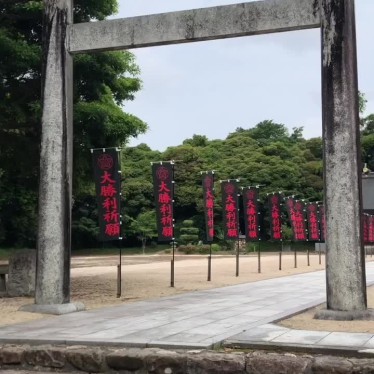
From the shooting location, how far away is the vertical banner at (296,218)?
2624 centimetres

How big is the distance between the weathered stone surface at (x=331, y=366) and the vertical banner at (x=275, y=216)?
1872cm

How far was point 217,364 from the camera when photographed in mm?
5773

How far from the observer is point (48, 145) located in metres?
10.1

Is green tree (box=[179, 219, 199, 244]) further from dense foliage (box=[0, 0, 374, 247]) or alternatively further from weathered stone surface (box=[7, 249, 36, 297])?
weathered stone surface (box=[7, 249, 36, 297])

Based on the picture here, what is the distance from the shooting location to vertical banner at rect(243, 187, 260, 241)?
2189cm

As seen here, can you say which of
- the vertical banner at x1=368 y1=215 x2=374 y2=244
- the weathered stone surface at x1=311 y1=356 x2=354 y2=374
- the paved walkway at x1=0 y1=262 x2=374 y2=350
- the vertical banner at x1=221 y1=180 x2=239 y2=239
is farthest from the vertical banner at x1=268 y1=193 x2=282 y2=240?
the weathered stone surface at x1=311 y1=356 x2=354 y2=374

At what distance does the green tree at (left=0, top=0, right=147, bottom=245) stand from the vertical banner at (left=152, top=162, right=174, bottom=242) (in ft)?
3.92

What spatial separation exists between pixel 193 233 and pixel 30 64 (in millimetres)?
33574

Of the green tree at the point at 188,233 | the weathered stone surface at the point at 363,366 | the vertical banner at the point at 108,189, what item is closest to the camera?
the weathered stone surface at the point at 363,366

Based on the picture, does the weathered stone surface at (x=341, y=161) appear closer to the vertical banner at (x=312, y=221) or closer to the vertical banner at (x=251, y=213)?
the vertical banner at (x=251, y=213)

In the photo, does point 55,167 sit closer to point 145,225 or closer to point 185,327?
point 185,327

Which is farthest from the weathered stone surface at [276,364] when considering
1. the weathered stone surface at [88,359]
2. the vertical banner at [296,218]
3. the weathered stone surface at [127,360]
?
the vertical banner at [296,218]

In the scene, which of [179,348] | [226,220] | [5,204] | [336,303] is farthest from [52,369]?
[5,204]

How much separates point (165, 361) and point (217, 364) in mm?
550
